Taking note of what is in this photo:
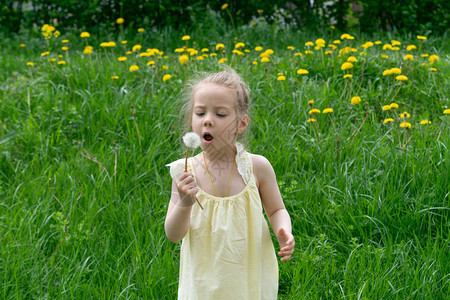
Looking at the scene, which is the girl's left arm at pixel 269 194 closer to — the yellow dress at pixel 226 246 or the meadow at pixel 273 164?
the yellow dress at pixel 226 246

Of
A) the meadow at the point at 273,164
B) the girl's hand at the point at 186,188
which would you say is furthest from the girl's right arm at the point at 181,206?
the meadow at the point at 273,164

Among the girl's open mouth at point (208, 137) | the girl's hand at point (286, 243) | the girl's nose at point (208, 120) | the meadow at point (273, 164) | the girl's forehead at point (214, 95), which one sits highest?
the girl's forehead at point (214, 95)

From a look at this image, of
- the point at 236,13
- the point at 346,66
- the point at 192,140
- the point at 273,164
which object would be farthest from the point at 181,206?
the point at 236,13

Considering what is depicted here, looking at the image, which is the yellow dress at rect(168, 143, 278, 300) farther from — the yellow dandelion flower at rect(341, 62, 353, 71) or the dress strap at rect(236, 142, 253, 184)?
the yellow dandelion flower at rect(341, 62, 353, 71)

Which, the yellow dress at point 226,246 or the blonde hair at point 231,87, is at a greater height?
the blonde hair at point 231,87

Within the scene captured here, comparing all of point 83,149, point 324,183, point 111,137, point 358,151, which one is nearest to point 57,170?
point 83,149

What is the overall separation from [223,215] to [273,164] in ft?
4.58

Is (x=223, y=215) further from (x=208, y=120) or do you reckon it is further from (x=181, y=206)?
(x=208, y=120)

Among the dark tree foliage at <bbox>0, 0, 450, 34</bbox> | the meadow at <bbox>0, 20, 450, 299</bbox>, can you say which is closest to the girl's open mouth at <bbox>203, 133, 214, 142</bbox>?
the meadow at <bbox>0, 20, 450, 299</bbox>

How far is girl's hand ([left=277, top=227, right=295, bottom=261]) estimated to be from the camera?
5.46ft

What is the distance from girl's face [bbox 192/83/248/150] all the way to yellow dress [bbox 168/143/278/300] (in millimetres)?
142

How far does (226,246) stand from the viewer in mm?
1680

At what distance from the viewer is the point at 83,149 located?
3293 mm

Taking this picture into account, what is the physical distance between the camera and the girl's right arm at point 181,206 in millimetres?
1533
